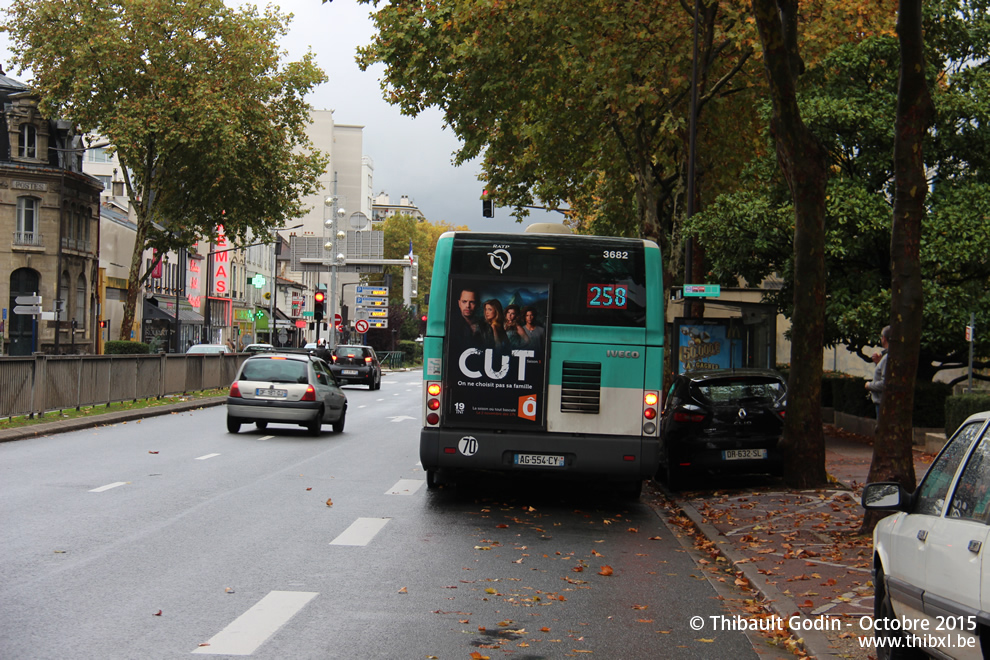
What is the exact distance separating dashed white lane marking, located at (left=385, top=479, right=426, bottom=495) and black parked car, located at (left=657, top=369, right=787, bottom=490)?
3.28m

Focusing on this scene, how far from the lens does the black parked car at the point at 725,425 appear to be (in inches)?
601

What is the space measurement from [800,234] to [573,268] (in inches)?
114

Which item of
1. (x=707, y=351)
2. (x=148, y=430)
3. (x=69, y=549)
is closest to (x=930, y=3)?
(x=707, y=351)

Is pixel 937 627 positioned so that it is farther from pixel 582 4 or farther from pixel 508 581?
pixel 582 4

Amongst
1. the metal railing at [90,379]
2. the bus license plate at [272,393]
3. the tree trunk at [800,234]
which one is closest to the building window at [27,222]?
the metal railing at [90,379]

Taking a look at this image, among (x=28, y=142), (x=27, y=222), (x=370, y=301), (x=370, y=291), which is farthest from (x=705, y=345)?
(x=370, y=301)

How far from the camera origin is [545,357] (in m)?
13.0

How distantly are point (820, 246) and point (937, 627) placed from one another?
9.90 meters

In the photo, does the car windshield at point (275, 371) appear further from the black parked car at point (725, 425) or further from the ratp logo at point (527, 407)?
the ratp logo at point (527, 407)

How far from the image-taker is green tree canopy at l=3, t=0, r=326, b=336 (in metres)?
45.9

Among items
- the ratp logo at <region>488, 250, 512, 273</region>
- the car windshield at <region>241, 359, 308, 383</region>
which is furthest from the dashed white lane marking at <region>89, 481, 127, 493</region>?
the car windshield at <region>241, 359, 308, 383</region>

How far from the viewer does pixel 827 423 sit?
28906mm

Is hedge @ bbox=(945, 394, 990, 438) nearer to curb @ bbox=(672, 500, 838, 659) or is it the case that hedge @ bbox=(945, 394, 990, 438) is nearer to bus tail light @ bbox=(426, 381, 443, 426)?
curb @ bbox=(672, 500, 838, 659)

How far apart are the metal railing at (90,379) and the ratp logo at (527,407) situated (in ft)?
40.8
